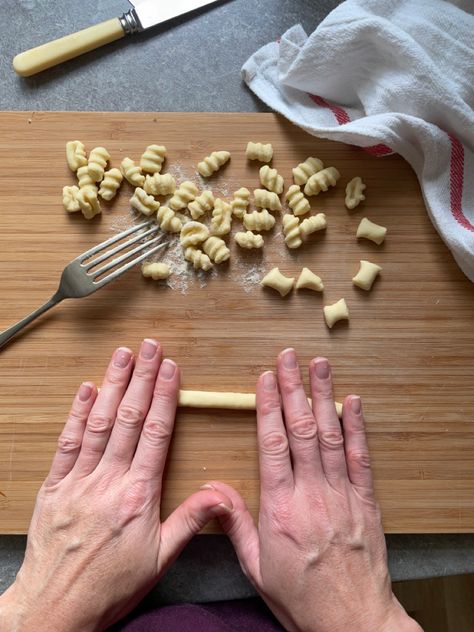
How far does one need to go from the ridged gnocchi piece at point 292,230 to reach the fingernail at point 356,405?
0.30 meters

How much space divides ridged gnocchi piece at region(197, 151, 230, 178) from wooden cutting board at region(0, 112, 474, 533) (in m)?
0.03

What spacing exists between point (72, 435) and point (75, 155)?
502 mm

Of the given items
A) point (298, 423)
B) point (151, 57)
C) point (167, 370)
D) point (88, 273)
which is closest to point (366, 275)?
point (298, 423)

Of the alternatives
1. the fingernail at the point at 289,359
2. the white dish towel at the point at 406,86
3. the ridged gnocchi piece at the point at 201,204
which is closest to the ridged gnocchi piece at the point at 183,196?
the ridged gnocchi piece at the point at 201,204

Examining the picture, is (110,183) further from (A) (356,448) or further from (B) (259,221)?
(A) (356,448)

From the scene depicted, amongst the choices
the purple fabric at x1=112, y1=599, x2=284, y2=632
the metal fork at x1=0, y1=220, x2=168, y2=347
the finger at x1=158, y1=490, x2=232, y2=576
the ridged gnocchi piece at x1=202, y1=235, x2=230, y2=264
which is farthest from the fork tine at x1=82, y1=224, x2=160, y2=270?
the purple fabric at x1=112, y1=599, x2=284, y2=632

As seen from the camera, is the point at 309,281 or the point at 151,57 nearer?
the point at 309,281

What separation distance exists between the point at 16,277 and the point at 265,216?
0.47 metres

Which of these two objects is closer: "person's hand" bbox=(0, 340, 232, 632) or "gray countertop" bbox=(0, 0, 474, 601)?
"person's hand" bbox=(0, 340, 232, 632)

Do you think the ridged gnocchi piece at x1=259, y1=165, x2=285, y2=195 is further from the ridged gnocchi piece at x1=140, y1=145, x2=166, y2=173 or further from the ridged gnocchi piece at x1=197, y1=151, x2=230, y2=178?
the ridged gnocchi piece at x1=140, y1=145, x2=166, y2=173

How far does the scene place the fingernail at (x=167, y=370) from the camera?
1050 mm

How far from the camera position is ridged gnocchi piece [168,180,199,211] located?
1.09 meters

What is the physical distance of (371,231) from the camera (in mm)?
1095

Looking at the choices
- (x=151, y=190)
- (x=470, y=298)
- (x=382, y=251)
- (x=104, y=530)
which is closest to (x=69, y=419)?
(x=104, y=530)
